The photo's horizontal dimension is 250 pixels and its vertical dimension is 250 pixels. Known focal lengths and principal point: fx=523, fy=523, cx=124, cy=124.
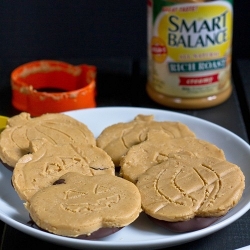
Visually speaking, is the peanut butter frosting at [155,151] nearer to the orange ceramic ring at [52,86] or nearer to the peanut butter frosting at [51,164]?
the peanut butter frosting at [51,164]

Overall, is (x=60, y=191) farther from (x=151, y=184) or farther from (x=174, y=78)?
(x=174, y=78)

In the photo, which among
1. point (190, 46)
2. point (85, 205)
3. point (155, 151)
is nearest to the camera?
point (85, 205)

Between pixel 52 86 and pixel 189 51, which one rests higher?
pixel 189 51

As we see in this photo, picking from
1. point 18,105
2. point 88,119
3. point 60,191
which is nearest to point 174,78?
point 88,119

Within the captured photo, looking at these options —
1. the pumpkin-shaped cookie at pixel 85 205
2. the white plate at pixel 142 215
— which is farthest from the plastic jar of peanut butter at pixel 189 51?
the pumpkin-shaped cookie at pixel 85 205

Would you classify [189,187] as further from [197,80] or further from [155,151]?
[197,80]

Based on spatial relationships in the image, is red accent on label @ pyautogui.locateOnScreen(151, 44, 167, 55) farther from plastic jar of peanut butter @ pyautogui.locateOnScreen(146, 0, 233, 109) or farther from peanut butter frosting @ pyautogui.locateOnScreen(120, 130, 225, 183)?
peanut butter frosting @ pyautogui.locateOnScreen(120, 130, 225, 183)

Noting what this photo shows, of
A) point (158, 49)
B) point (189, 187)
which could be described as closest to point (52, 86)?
point (158, 49)
